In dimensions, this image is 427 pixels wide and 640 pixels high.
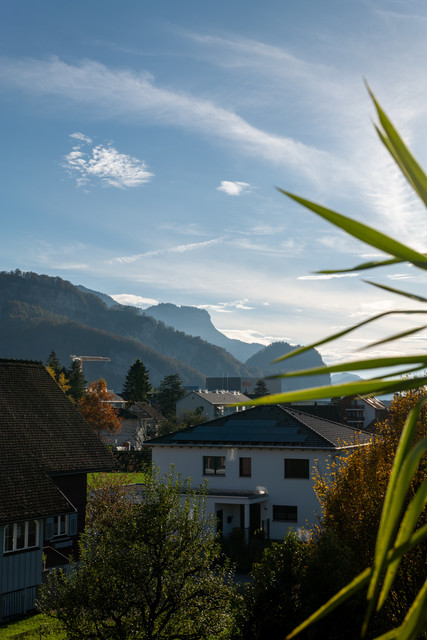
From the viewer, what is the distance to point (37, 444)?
2984cm

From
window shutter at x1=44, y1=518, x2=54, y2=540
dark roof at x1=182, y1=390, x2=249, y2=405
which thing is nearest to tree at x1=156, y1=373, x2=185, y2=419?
dark roof at x1=182, y1=390, x2=249, y2=405

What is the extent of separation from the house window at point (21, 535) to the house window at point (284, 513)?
66.0 feet

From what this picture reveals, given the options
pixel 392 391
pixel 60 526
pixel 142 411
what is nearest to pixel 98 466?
pixel 60 526

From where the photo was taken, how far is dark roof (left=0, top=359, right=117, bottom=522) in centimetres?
2612

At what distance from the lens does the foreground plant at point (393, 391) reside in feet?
6.64

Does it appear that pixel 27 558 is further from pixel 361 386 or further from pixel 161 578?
pixel 361 386

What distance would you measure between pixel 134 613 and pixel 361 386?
47.3ft

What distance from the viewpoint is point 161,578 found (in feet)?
48.9

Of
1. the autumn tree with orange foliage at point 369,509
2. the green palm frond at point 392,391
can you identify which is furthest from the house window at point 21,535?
the green palm frond at point 392,391

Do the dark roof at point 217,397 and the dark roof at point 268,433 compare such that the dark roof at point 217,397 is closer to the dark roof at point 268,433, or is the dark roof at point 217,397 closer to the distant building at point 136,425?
the distant building at point 136,425

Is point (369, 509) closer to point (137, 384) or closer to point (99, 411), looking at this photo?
point (99, 411)

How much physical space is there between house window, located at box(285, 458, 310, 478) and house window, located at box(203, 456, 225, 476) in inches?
185

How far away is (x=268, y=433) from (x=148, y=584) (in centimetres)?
3008

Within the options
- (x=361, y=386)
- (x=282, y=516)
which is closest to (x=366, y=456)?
(x=361, y=386)
